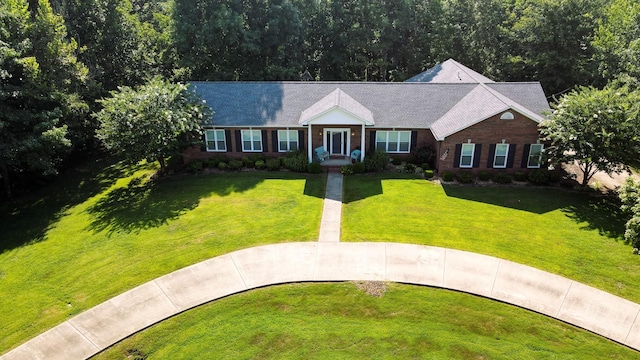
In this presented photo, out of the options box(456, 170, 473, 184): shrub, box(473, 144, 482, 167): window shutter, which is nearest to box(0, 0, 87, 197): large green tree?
box(456, 170, 473, 184): shrub

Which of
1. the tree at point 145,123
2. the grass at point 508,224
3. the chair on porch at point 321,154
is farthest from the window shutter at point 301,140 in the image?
the tree at point 145,123

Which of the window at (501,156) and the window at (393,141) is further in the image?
the window at (393,141)

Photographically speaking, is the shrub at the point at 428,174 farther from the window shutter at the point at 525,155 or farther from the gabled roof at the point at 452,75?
the gabled roof at the point at 452,75

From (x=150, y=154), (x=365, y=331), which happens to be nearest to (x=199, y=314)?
(x=365, y=331)

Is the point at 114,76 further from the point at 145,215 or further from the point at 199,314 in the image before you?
the point at 199,314

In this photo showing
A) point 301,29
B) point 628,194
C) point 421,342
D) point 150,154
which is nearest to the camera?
point 421,342

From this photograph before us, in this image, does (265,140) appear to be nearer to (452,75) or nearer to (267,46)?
(267,46)
